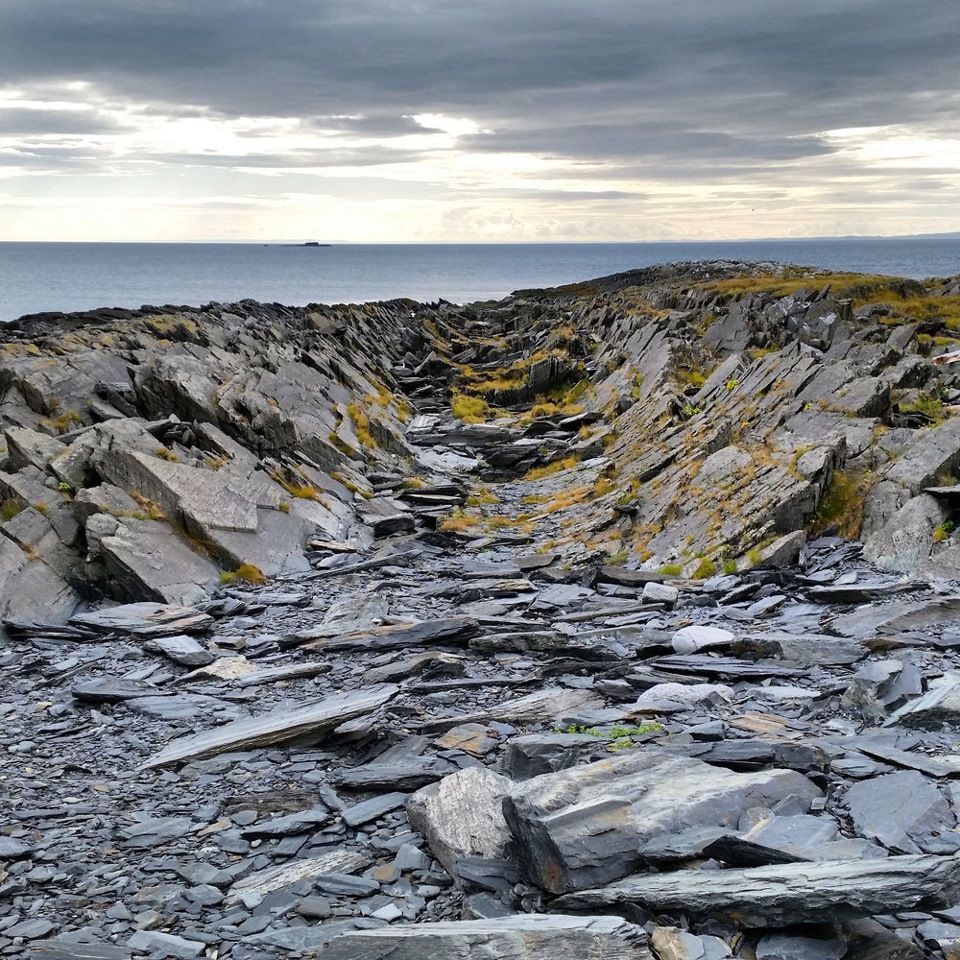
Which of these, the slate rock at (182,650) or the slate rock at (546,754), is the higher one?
the slate rock at (546,754)

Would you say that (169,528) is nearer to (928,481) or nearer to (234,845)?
(234,845)

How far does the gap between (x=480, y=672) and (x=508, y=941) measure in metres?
7.22

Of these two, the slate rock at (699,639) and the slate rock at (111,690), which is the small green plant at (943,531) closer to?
the slate rock at (699,639)

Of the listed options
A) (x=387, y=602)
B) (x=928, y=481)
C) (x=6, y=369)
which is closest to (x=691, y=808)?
(x=387, y=602)

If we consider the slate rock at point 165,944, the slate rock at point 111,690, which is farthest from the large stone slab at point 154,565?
the slate rock at point 165,944

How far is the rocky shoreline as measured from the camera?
727cm

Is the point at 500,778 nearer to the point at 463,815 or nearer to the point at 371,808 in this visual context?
the point at 463,815

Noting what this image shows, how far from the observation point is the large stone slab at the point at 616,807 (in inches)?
286

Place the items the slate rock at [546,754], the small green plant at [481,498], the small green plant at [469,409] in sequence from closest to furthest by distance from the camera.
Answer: the slate rock at [546,754] < the small green plant at [481,498] < the small green plant at [469,409]

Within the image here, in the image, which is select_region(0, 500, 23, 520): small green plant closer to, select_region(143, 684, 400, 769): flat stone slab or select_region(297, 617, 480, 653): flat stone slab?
select_region(297, 617, 480, 653): flat stone slab

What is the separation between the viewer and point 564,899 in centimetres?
709

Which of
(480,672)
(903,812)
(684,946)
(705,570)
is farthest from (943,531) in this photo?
(684,946)

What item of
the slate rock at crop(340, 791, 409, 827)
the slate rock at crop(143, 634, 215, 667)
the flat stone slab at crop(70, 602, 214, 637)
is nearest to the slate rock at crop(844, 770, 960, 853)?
the slate rock at crop(340, 791, 409, 827)

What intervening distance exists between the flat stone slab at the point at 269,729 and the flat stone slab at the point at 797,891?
16.9 ft
